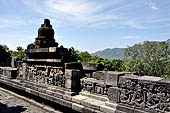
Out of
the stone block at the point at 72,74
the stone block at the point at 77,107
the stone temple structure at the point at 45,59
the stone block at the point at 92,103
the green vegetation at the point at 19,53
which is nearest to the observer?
the stone block at the point at 92,103

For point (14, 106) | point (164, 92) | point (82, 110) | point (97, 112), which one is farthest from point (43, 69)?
point (164, 92)

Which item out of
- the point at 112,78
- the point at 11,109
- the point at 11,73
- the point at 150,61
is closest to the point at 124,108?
the point at 112,78

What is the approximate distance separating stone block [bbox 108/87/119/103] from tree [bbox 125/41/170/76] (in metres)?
21.0

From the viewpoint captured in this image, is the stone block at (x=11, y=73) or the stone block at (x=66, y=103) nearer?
the stone block at (x=66, y=103)

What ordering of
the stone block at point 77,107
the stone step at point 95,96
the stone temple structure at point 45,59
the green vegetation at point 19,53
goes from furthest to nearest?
1. the green vegetation at point 19,53
2. the stone temple structure at point 45,59
3. the stone block at point 77,107
4. the stone step at point 95,96

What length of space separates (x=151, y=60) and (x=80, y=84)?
2237cm

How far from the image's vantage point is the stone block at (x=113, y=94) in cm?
417

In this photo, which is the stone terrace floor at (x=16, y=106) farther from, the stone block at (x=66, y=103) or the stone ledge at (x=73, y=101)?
the stone block at (x=66, y=103)

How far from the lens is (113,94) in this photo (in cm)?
424

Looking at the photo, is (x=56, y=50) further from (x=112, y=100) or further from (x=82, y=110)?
(x=112, y=100)

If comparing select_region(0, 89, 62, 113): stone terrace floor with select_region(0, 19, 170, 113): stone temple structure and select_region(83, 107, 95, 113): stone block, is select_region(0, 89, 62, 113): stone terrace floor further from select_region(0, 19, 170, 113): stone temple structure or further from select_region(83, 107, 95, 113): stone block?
select_region(83, 107, 95, 113): stone block

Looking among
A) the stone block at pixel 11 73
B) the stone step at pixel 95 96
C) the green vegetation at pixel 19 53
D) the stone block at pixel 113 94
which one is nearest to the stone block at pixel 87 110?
the stone step at pixel 95 96

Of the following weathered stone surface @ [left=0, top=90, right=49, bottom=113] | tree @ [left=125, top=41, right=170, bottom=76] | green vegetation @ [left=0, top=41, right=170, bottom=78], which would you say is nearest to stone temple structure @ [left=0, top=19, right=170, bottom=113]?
weathered stone surface @ [left=0, top=90, right=49, bottom=113]

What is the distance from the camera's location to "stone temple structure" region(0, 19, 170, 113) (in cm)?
360
